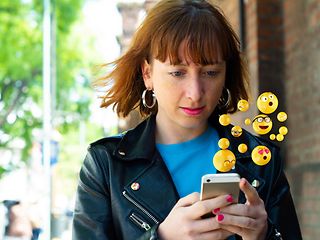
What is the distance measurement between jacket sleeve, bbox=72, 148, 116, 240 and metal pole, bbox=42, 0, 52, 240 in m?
9.12

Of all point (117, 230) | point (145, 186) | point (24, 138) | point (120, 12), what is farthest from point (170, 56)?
point (120, 12)

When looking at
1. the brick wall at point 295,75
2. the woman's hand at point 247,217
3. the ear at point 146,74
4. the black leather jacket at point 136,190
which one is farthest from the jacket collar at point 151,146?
the brick wall at point 295,75

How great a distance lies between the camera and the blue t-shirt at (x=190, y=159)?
1.82 meters

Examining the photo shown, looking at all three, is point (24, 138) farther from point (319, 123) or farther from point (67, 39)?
point (319, 123)

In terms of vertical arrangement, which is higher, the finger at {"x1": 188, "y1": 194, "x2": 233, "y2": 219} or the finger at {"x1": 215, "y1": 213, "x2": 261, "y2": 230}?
the finger at {"x1": 188, "y1": 194, "x2": 233, "y2": 219}

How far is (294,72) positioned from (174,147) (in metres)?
3.25

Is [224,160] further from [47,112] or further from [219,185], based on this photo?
[47,112]

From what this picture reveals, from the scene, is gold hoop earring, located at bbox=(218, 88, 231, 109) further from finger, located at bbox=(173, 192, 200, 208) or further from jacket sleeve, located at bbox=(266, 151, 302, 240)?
finger, located at bbox=(173, 192, 200, 208)

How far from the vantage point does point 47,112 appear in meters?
13.0

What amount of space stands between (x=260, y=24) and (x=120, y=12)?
11991mm

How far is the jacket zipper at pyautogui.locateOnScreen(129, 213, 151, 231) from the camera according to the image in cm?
173

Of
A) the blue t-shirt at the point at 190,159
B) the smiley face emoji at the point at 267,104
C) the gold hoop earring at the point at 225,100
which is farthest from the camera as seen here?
the gold hoop earring at the point at 225,100

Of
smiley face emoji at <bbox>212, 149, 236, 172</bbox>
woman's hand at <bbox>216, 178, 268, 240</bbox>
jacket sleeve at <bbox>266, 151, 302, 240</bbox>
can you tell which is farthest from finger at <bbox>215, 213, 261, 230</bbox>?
jacket sleeve at <bbox>266, 151, 302, 240</bbox>

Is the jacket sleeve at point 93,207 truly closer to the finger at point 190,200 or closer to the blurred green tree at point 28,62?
the finger at point 190,200
